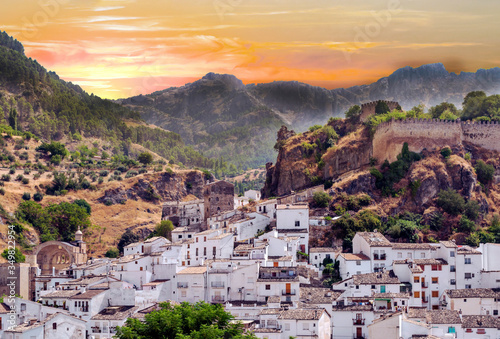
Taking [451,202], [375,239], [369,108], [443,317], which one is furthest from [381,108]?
[443,317]

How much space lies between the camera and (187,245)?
55.8 meters

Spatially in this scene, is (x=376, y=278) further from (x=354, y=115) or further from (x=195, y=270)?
(x=354, y=115)

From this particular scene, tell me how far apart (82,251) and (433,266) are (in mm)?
31054

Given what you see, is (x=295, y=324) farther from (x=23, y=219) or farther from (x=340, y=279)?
(x=23, y=219)

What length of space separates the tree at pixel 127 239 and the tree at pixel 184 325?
35.0 m

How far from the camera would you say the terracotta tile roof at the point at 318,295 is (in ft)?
151

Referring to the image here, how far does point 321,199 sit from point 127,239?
76.0ft

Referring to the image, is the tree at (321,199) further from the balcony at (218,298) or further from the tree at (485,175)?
the balcony at (218,298)

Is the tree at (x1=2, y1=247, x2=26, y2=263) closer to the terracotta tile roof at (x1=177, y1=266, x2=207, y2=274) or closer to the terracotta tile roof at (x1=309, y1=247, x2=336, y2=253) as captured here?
the terracotta tile roof at (x1=177, y1=266, x2=207, y2=274)

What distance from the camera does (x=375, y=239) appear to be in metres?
53.0

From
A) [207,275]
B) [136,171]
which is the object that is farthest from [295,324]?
[136,171]

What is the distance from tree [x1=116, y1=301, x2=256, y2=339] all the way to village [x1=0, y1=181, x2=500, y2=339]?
9.85 feet

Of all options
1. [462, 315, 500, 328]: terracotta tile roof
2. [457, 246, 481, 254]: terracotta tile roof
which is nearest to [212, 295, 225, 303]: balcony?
[462, 315, 500, 328]: terracotta tile roof

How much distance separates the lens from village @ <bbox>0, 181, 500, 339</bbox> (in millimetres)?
43531
